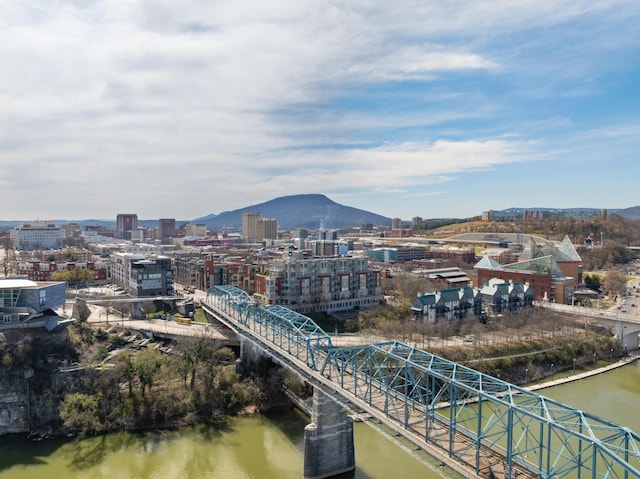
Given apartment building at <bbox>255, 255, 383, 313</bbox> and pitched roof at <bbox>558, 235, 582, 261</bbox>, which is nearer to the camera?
apartment building at <bbox>255, 255, 383, 313</bbox>

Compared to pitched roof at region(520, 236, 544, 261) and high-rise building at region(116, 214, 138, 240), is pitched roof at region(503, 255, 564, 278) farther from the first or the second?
high-rise building at region(116, 214, 138, 240)

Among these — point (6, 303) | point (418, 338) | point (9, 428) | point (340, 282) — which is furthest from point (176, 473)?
point (340, 282)

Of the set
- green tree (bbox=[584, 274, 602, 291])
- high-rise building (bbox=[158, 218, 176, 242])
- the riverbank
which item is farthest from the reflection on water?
high-rise building (bbox=[158, 218, 176, 242])

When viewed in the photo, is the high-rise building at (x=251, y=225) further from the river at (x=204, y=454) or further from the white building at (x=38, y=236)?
the river at (x=204, y=454)

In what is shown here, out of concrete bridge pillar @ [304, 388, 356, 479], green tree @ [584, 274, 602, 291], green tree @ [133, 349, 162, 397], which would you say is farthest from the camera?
green tree @ [584, 274, 602, 291]

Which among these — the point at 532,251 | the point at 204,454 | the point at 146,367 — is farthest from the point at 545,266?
the point at 146,367

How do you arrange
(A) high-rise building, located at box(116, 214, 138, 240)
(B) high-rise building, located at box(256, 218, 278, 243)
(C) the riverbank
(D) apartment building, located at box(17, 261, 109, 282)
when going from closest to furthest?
1. (C) the riverbank
2. (D) apartment building, located at box(17, 261, 109, 282)
3. (B) high-rise building, located at box(256, 218, 278, 243)
4. (A) high-rise building, located at box(116, 214, 138, 240)

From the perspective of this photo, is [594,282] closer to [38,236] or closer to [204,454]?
[204,454]
